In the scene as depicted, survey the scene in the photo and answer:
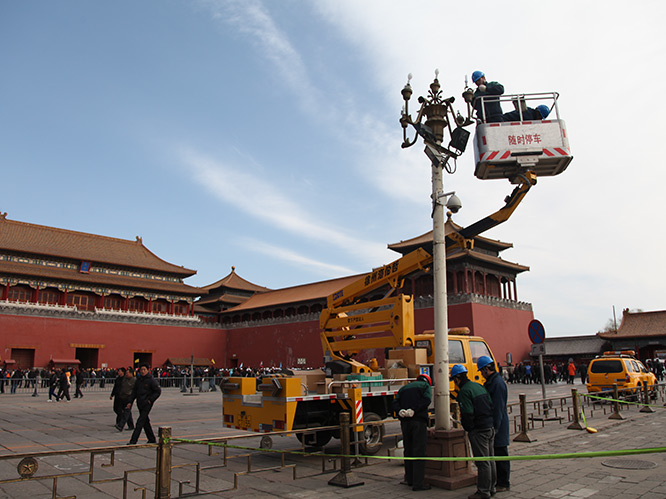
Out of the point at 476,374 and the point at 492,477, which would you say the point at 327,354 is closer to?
the point at 476,374

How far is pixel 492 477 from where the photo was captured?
5617 millimetres

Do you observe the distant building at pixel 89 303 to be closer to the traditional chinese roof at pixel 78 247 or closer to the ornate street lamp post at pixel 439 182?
the traditional chinese roof at pixel 78 247

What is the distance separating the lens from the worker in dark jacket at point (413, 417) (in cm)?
604

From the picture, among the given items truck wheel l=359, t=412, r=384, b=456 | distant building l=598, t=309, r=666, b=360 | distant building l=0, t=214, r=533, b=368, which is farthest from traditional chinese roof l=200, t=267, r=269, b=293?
truck wheel l=359, t=412, r=384, b=456

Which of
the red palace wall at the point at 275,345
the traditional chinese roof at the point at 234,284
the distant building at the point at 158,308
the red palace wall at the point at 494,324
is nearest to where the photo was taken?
the red palace wall at the point at 494,324

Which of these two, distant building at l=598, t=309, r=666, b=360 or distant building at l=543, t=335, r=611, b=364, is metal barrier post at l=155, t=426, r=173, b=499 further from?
distant building at l=598, t=309, r=666, b=360

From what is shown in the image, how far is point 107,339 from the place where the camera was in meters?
39.1

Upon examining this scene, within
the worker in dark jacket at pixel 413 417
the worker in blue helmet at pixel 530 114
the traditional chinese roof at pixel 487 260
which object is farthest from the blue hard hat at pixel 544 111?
the traditional chinese roof at pixel 487 260

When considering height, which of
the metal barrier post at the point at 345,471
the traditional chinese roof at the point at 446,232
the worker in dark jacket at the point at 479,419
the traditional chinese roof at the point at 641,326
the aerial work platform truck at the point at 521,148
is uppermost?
the traditional chinese roof at the point at 446,232

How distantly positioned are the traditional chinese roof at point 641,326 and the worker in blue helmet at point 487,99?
121ft

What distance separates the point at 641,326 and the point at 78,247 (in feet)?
150

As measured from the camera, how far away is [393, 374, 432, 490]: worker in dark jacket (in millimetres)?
6039

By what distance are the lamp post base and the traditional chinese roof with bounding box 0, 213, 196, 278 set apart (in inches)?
1546

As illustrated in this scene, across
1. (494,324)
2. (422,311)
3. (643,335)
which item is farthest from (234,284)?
(643,335)
